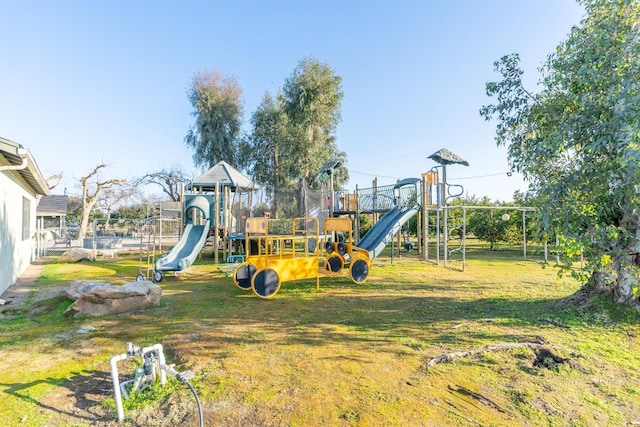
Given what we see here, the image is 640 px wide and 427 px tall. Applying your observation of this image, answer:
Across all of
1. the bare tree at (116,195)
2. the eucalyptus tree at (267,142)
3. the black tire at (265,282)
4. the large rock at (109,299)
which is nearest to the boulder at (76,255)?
the large rock at (109,299)

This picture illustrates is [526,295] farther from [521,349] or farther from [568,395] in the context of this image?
[568,395]

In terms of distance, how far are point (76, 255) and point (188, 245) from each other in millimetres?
5272

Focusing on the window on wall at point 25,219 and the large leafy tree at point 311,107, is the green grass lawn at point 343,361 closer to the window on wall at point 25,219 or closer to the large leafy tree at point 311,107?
the window on wall at point 25,219

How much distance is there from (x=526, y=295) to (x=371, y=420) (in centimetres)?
553

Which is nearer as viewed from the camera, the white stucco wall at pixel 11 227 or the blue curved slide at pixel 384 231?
the white stucco wall at pixel 11 227

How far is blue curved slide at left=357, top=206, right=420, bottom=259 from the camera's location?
10375 mm

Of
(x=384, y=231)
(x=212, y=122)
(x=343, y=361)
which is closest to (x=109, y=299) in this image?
(x=343, y=361)

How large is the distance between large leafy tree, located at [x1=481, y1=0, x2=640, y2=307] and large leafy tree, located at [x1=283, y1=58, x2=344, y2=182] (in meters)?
19.4

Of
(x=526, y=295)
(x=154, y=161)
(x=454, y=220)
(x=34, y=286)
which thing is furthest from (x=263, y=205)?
(x=154, y=161)

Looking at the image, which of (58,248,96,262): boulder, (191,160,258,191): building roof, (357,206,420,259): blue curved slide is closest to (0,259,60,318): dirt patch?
(58,248,96,262): boulder

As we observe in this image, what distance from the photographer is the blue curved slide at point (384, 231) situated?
10.4 metres

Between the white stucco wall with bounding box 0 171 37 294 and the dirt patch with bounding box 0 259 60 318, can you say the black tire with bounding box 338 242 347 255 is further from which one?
the white stucco wall with bounding box 0 171 37 294

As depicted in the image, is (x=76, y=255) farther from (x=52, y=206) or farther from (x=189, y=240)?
(x=52, y=206)

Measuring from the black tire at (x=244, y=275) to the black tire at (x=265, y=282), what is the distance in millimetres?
772
